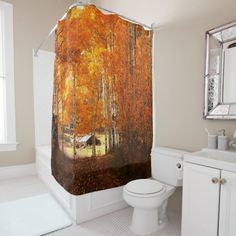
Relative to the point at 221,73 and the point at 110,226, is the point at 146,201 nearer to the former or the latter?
the point at 110,226

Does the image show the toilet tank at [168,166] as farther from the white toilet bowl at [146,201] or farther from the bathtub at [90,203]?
the bathtub at [90,203]

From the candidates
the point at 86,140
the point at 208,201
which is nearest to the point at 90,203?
the point at 86,140

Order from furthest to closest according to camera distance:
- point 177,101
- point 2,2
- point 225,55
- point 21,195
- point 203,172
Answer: point 2,2, point 21,195, point 177,101, point 225,55, point 203,172

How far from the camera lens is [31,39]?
314 centimetres

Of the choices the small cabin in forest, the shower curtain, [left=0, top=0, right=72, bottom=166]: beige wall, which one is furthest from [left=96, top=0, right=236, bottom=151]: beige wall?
[left=0, top=0, right=72, bottom=166]: beige wall

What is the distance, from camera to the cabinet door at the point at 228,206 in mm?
1156

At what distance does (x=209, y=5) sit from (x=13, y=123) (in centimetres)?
300

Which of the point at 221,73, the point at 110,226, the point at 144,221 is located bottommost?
the point at 110,226

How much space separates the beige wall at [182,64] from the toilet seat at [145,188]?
0.47 metres

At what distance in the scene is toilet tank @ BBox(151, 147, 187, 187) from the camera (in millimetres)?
1725

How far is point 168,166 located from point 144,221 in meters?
0.53

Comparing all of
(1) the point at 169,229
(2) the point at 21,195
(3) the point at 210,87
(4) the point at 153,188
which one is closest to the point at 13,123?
(2) the point at 21,195

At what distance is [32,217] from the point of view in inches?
76.7

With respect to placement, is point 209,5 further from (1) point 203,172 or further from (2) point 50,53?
(2) point 50,53
